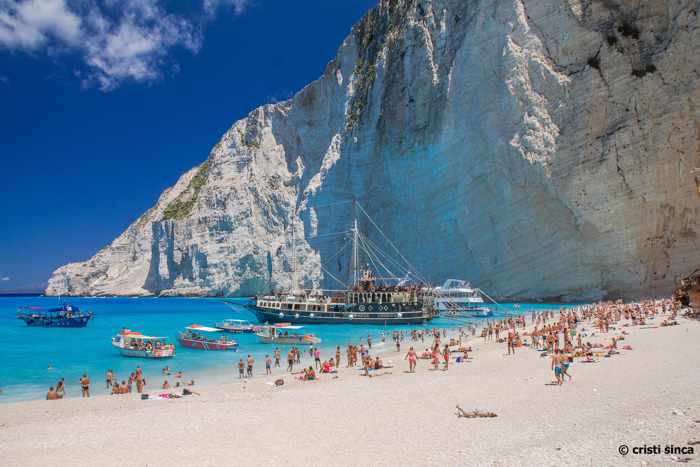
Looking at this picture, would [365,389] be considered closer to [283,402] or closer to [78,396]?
[283,402]

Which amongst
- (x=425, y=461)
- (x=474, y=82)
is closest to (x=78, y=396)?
(x=425, y=461)

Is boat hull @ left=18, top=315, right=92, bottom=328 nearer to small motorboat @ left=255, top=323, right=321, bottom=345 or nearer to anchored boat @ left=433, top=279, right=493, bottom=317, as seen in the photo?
small motorboat @ left=255, top=323, right=321, bottom=345

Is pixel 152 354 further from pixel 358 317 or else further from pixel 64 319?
pixel 64 319

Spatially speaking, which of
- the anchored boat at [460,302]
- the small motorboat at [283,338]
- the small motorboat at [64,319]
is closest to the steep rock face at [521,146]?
the anchored boat at [460,302]

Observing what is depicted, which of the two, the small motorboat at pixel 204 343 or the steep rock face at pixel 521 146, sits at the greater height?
the steep rock face at pixel 521 146

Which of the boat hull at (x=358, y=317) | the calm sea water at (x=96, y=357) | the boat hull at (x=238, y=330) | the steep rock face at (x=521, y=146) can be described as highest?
the steep rock face at (x=521, y=146)

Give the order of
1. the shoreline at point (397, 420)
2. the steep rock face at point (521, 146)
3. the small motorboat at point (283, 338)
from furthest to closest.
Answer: the steep rock face at point (521, 146), the small motorboat at point (283, 338), the shoreline at point (397, 420)

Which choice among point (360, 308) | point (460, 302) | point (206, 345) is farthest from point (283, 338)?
point (460, 302)

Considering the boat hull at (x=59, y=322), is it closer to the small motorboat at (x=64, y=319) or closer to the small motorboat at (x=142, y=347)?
the small motorboat at (x=64, y=319)
